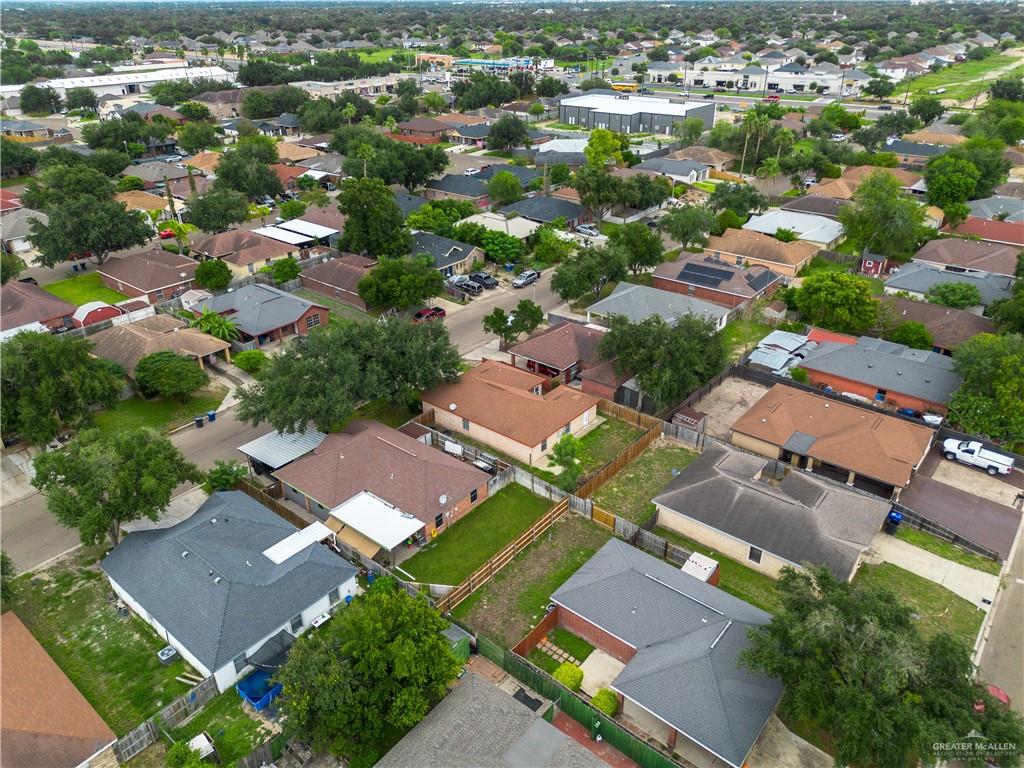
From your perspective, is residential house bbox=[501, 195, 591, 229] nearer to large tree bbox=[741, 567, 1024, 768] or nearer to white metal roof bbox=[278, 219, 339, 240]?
white metal roof bbox=[278, 219, 339, 240]

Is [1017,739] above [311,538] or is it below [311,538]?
above

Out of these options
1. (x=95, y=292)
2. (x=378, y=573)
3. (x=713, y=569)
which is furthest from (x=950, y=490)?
(x=95, y=292)

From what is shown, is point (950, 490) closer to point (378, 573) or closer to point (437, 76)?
point (378, 573)

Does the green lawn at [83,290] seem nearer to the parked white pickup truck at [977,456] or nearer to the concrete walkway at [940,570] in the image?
the concrete walkway at [940,570]

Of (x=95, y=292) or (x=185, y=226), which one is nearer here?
(x=95, y=292)

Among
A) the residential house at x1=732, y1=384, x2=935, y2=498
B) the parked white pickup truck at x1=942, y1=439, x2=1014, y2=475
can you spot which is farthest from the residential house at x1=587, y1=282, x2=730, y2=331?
the parked white pickup truck at x1=942, y1=439, x2=1014, y2=475
